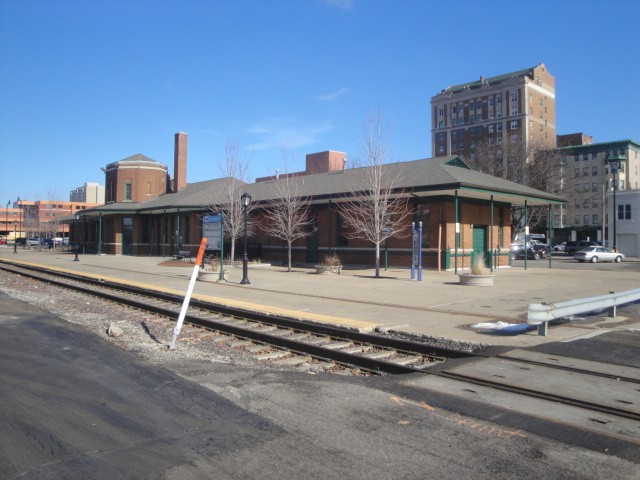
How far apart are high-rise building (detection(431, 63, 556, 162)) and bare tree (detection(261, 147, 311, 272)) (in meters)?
72.0

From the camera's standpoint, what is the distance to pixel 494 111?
360ft

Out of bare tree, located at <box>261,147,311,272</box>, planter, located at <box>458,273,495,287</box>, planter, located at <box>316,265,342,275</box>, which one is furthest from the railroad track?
Result: bare tree, located at <box>261,147,311,272</box>

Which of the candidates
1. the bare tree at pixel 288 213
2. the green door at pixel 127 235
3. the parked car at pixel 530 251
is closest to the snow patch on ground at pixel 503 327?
the bare tree at pixel 288 213

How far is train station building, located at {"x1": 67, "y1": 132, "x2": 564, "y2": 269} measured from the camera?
27219 millimetres

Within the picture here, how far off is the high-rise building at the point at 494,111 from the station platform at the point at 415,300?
82.4 meters

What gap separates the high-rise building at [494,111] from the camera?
10450 cm

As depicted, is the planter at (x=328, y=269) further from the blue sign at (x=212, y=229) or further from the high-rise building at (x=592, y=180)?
the high-rise building at (x=592, y=180)

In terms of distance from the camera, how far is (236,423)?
512 centimetres

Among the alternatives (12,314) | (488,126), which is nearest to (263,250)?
(12,314)

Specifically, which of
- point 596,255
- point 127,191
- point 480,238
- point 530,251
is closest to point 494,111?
point 530,251

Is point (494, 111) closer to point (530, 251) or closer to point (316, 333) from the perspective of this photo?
point (530, 251)

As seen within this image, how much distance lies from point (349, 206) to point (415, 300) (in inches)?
621

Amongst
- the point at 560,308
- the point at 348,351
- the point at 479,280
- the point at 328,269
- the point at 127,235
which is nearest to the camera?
the point at 348,351

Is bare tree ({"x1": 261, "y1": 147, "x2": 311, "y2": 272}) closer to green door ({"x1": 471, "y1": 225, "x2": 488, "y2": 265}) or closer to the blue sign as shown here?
the blue sign
